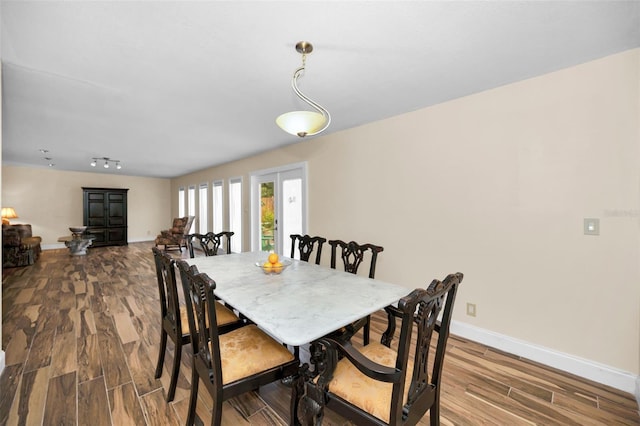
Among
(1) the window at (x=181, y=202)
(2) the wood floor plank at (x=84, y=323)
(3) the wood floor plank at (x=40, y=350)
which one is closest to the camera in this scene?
(3) the wood floor plank at (x=40, y=350)

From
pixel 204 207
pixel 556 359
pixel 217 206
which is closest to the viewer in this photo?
pixel 556 359

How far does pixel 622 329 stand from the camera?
1856 millimetres

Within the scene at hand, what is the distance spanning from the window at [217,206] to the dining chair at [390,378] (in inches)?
242

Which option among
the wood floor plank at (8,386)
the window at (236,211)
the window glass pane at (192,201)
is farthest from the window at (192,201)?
the wood floor plank at (8,386)

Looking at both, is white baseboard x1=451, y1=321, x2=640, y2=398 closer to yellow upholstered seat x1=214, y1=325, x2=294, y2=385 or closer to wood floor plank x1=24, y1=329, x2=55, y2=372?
yellow upholstered seat x1=214, y1=325, x2=294, y2=385

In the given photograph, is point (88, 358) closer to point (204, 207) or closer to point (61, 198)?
point (204, 207)

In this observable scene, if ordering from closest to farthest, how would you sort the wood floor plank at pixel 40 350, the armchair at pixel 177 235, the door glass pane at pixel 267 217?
the wood floor plank at pixel 40 350 < the door glass pane at pixel 267 217 < the armchair at pixel 177 235

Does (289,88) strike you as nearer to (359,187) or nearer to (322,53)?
(322,53)

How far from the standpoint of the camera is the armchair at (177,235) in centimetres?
717

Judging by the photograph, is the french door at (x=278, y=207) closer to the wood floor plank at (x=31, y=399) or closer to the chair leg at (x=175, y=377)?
the chair leg at (x=175, y=377)

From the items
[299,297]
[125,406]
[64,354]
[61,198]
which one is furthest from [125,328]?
[61,198]

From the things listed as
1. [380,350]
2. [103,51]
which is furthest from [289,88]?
[380,350]

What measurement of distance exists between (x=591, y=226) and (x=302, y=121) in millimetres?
2264

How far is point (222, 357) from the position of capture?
1.41 metres
